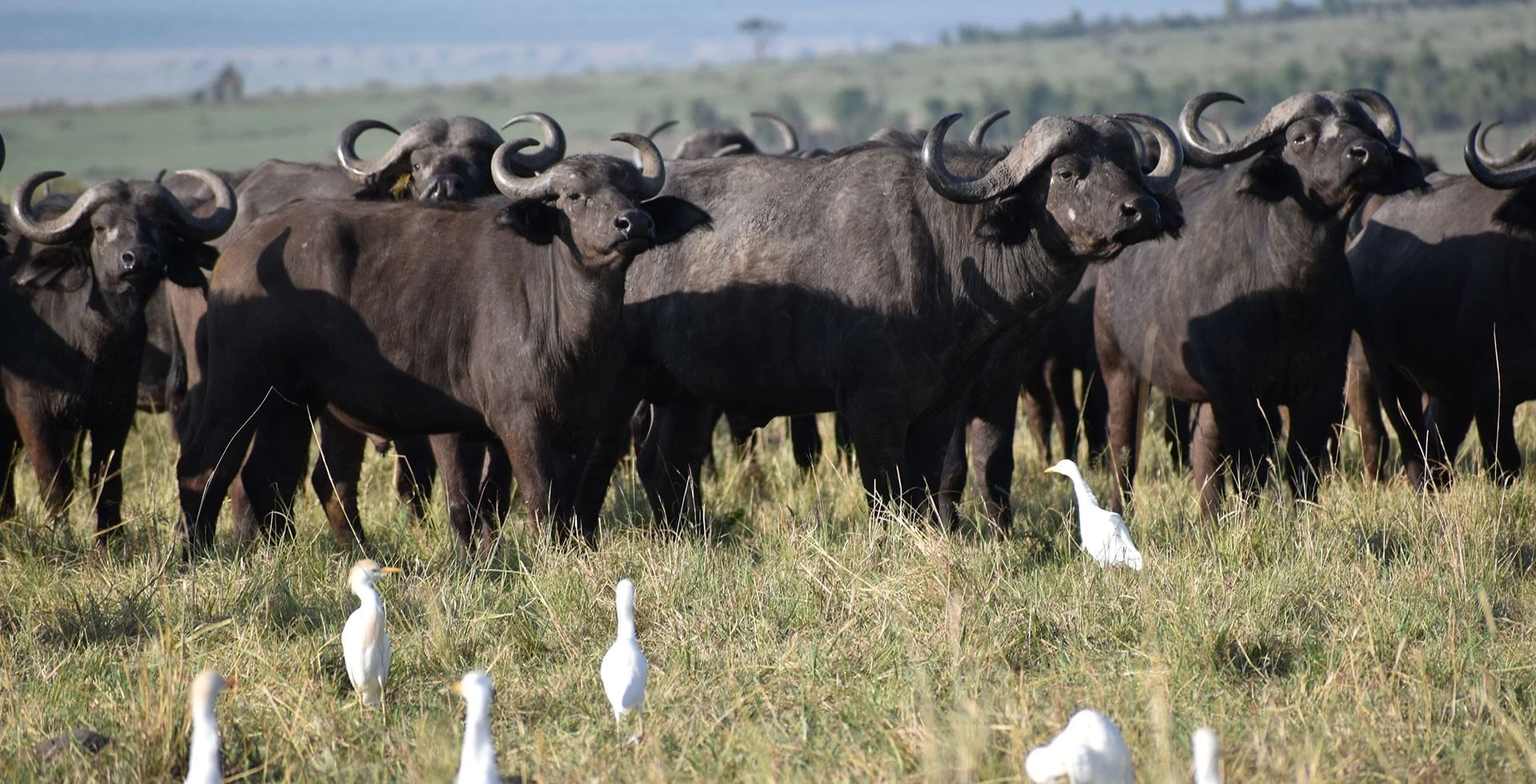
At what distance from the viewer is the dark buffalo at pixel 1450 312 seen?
835cm

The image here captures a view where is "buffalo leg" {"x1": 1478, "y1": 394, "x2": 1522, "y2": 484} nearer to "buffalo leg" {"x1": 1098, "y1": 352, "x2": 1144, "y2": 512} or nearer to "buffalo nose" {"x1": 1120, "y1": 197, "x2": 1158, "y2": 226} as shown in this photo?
"buffalo leg" {"x1": 1098, "y1": 352, "x2": 1144, "y2": 512}

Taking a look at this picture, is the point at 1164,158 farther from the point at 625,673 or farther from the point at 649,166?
the point at 625,673

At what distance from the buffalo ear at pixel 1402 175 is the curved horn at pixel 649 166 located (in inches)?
126

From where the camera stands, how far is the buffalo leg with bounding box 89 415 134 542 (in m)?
7.88

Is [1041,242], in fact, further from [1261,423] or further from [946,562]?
[1261,423]

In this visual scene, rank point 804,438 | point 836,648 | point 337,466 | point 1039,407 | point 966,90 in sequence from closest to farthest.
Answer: point 836,648, point 337,466, point 804,438, point 1039,407, point 966,90

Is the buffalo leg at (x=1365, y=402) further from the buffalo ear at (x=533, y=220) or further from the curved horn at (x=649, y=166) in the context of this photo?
the buffalo ear at (x=533, y=220)

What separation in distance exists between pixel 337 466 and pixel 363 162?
2.83m

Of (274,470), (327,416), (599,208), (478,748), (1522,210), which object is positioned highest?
(599,208)

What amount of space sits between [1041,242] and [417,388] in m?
2.78

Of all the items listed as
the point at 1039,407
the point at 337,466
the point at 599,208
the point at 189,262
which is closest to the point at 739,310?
the point at 599,208

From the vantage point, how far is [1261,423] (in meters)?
9.00

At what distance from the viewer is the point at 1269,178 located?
7.86 m

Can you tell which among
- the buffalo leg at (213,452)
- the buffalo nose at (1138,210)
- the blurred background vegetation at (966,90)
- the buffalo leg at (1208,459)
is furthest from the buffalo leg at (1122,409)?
the blurred background vegetation at (966,90)
